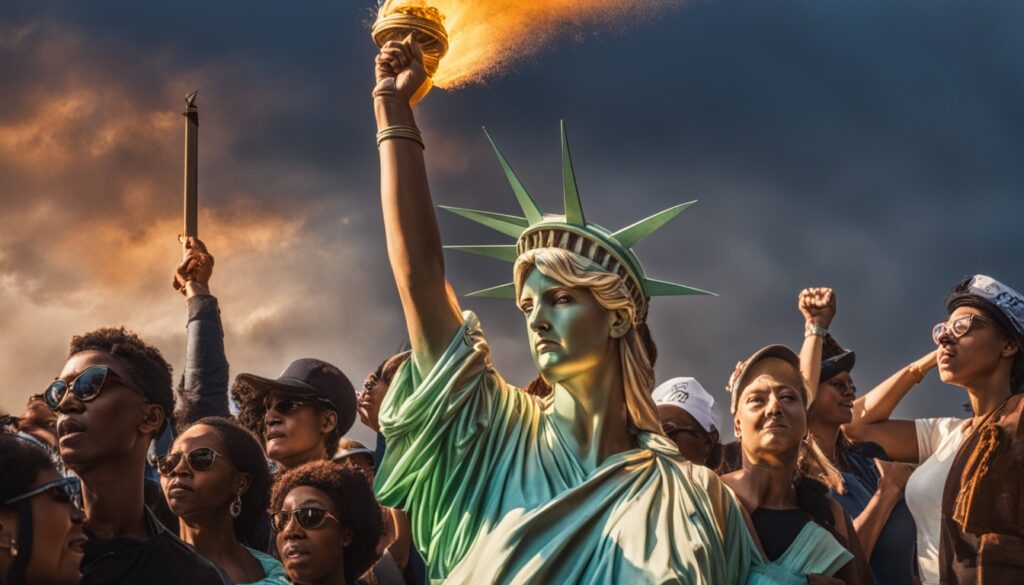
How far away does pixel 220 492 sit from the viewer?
20.3 feet

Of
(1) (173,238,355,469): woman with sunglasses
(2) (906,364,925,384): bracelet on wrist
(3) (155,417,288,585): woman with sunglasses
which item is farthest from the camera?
(2) (906,364,925,384): bracelet on wrist

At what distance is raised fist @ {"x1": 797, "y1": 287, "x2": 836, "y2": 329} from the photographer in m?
8.05

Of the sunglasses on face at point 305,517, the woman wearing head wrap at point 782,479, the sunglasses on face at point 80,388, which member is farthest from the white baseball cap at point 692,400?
the sunglasses on face at point 80,388

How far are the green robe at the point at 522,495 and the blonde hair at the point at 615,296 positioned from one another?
4.1 inches

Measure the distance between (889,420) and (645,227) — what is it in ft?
11.1

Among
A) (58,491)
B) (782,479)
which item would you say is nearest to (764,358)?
(782,479)

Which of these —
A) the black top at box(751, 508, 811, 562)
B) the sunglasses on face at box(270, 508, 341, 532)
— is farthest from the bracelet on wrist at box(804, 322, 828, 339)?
the sunglasses on face at box(270, 508, 341, 532)

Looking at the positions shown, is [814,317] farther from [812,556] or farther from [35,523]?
[35,523]

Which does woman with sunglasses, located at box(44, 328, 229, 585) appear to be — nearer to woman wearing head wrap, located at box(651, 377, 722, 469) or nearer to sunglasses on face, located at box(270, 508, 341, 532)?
sunglasses on face, located at box(270, 508, 341, 532)

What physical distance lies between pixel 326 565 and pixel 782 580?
200 centimetres

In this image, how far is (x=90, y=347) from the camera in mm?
5801

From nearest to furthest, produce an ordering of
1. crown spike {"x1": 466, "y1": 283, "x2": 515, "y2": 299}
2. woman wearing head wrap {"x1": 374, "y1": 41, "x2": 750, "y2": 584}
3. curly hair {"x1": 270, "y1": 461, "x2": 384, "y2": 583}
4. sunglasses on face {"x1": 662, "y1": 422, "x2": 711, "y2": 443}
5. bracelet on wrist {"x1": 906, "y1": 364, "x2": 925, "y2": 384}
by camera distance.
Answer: woman wearing head wrap {"x1": 374, "y1": 41, "x2": 750, "y2": 584}, crown spike {"x1": 466, "y1": 283, "x2": 515, "y2": 299}, curly hair {"x1": 270, "y1": 461, "x2": 384, "y2": 583}, sunglasses on face {"x1": 662, "y1": 422, "x2": 711, "y2": 443}, bracelet on wrist {"x1": 906, "y1": 364, "x2": 925, "y2": 384}

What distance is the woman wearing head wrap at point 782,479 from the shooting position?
586 cm

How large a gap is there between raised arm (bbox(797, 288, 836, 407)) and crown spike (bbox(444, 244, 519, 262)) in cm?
279
